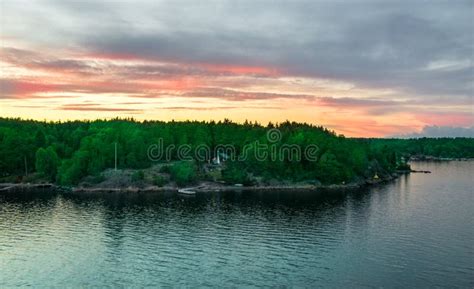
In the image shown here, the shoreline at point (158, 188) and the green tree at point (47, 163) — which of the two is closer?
the shoreline at point (158, 188)

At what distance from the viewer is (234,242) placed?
98.2 meters

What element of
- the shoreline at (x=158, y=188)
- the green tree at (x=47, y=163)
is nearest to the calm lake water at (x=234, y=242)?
the shoreline at (x=158, y=188)

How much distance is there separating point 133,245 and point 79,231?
21381mm

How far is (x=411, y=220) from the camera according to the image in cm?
12369

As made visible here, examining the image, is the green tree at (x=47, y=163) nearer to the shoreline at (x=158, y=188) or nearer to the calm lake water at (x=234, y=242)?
the shoreline at (x=158, y=188)

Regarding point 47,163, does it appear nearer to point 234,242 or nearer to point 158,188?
point 158,188

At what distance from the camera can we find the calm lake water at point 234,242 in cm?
7588

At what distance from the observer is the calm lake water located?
75875 millimetres

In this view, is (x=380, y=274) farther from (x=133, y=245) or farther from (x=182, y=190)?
(x=182, y=190)

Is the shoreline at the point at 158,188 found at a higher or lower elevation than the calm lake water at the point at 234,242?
higher

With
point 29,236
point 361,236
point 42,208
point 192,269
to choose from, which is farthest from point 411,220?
point 42,208

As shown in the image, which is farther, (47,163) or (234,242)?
(47,163)

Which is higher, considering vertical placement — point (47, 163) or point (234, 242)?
point (47, 163)

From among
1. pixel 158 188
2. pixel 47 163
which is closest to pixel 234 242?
pixel 158 188
